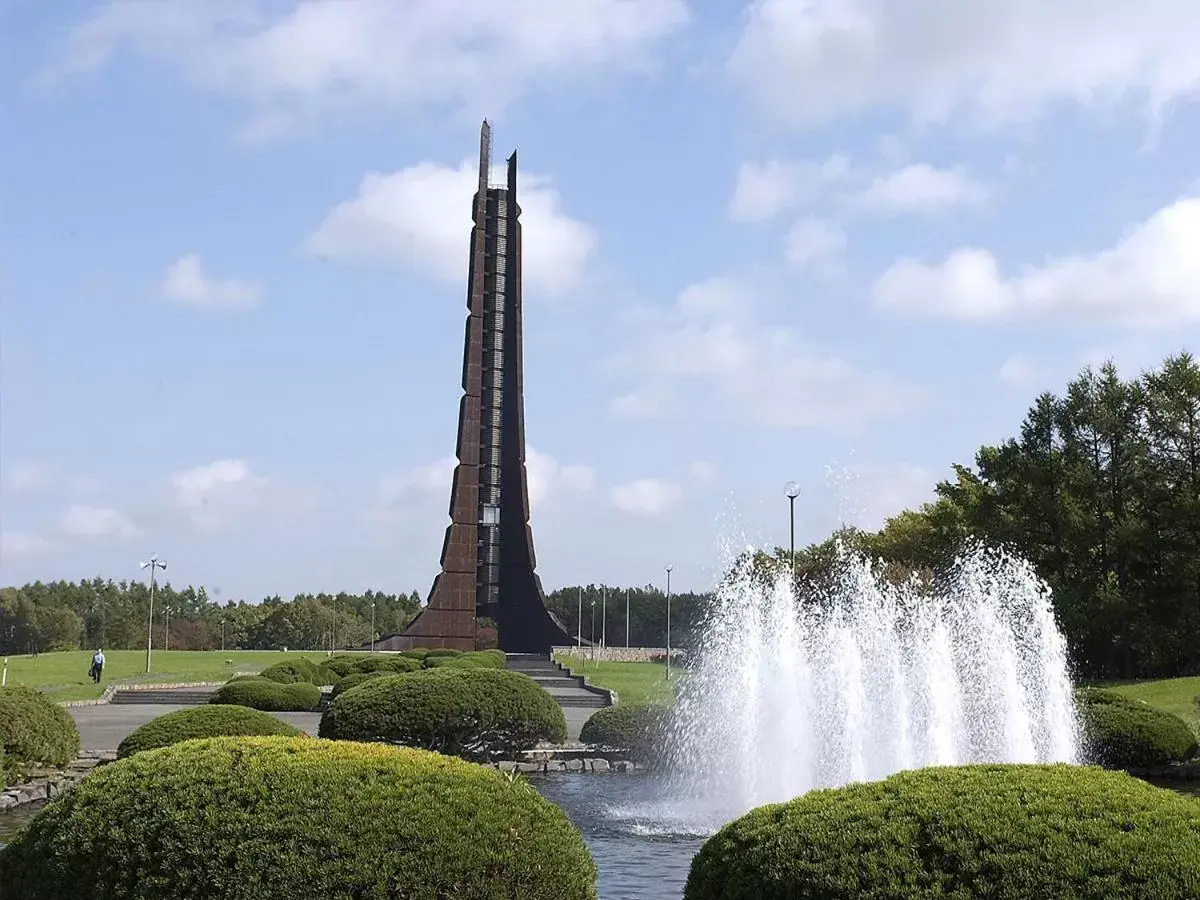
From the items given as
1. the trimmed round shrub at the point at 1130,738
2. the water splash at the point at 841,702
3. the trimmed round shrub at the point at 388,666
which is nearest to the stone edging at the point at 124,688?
the trimmed round shrub at the point at 388,666

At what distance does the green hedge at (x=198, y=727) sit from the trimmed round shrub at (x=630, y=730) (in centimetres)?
601

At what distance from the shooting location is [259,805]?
203 inches

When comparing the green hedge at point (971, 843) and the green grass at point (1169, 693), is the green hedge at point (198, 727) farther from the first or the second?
the green grass at point (1169, 693)

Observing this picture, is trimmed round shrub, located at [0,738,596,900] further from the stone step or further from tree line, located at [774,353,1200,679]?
tree line, located at [774,353,1200,679]

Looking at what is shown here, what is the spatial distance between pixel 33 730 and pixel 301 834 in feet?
38.8

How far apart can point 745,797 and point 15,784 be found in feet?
29.5

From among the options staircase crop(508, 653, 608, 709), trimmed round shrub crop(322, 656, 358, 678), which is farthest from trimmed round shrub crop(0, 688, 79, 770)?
trimmed round shrub crop(322, 656, 358, 678)

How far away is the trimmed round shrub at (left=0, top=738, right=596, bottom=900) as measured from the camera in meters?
4.96

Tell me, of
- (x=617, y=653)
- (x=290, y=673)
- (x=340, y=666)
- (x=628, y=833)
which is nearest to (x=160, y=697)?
(x=290, y=673)

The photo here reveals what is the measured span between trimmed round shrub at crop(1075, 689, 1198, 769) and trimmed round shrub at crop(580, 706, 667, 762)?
6135 millimetres

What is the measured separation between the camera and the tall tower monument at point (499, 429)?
58188 mm

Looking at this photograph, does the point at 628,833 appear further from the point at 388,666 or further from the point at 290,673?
the point at 290,673

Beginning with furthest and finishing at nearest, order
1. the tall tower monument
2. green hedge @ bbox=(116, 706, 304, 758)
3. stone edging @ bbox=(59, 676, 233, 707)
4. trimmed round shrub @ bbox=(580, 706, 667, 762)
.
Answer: the tall tower monument, stone edging @ bbox=(59, 676, 233, 707), trimmed round shrub @ bbox=(580, 706, 667, 762), green hedge @ bbox=(116, 706, 304, 758)

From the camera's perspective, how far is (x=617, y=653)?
80.0m
